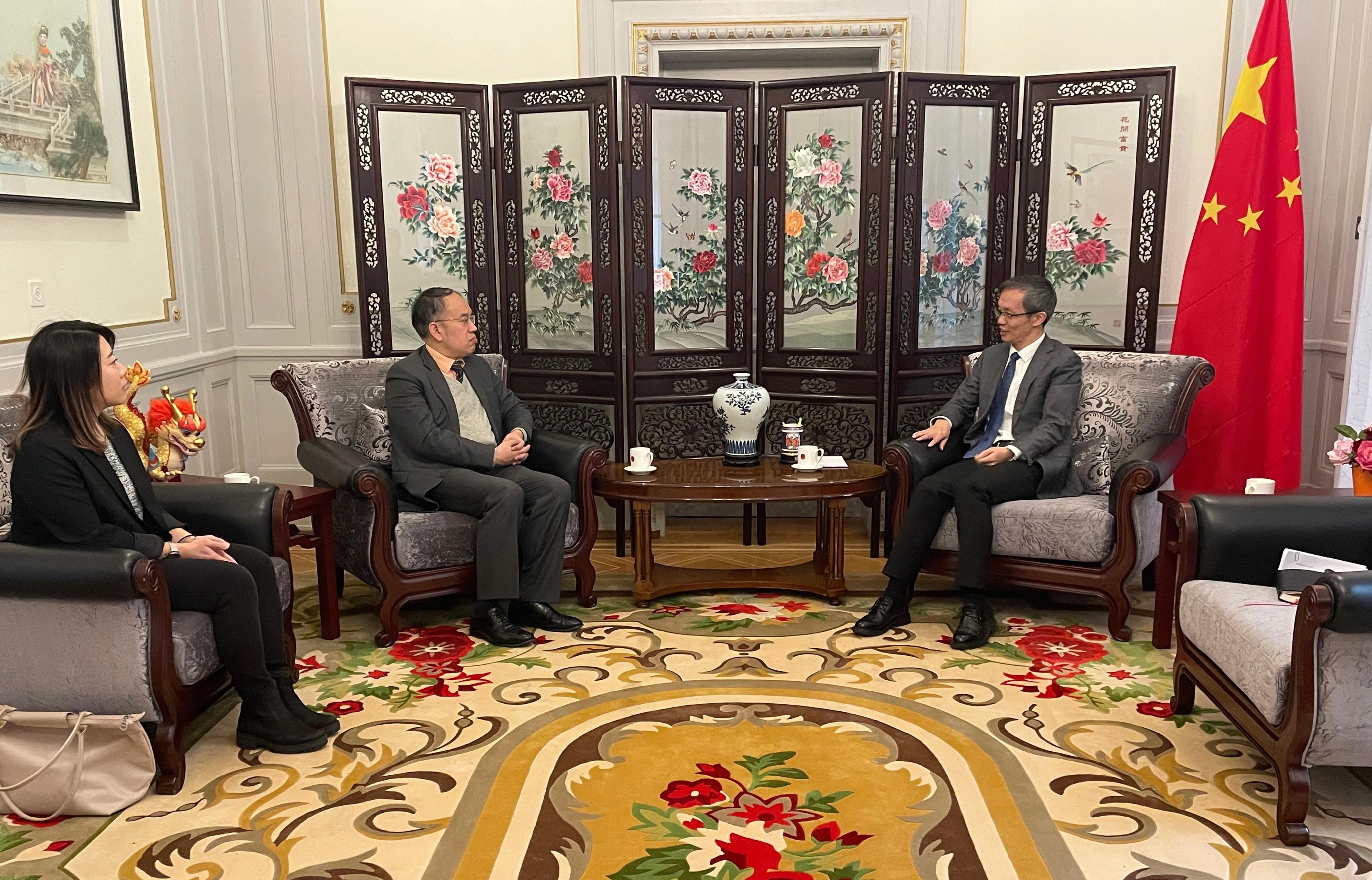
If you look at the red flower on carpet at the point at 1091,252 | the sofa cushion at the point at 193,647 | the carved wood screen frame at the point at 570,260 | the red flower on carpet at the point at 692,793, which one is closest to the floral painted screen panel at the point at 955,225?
the red flower on carpet at the point at 1091,252

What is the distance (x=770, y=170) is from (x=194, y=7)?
255cm

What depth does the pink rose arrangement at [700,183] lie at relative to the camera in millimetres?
4242

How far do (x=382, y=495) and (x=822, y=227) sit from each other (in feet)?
6.81

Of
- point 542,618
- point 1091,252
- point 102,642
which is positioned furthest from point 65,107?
point 1091,252

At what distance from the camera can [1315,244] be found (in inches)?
170

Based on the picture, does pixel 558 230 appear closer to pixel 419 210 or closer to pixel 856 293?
pixel 419 210

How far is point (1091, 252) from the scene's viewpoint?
425cm

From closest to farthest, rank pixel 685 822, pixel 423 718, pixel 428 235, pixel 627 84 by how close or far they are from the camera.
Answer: pixel 685 822
pixel 423 718
pixel 627 84
pixel 428 235

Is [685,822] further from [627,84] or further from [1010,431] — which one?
[627,84]

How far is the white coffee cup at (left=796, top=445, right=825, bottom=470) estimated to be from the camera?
3826mm

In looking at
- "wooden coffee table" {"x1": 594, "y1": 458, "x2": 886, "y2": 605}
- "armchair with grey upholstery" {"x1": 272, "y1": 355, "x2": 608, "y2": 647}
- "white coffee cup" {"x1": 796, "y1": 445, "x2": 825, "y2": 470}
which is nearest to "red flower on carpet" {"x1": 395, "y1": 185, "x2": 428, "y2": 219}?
"armchair with grey upholstery" {"x1": 272, "y1": 355, "x2": 608, "y2": 647}

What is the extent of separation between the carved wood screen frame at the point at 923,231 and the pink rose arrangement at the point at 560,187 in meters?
Answer: 1.32

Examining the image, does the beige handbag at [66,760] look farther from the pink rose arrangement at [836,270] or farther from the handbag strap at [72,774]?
the pink rose arrangement at [836,270]

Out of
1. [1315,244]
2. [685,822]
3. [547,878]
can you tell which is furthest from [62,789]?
[1315,244]
